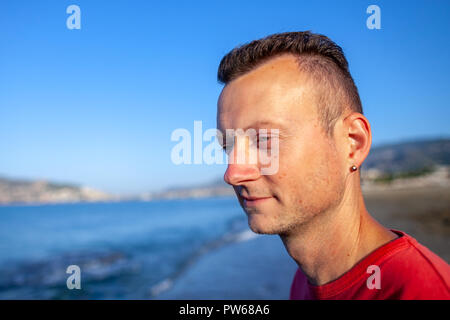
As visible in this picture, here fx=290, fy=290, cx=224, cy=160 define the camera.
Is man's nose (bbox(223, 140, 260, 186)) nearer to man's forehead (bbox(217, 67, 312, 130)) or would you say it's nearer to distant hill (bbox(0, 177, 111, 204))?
man's forehead (bbox(217, 67, 312, 130))

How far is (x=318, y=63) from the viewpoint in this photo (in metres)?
1.58

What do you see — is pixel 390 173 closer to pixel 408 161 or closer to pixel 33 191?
pixel 408 161

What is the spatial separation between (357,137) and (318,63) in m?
0.45

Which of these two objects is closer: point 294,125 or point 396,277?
point 396,277

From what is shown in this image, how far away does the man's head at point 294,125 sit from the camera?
4.71 ft

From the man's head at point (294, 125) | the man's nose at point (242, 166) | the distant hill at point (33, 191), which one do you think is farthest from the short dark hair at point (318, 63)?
the distant hill at point (33, 191)

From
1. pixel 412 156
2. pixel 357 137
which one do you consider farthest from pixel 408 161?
pixel 357 137

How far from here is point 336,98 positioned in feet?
5.13

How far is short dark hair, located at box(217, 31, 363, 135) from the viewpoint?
154 centimetres

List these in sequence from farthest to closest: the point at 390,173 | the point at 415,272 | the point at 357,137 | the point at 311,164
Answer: the point at 390,173 → the point at 357,137 → the point at 311,164 → the point at 415,272

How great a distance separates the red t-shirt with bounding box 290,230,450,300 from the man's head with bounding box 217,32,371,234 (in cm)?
33

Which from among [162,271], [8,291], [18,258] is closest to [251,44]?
[162,271]
